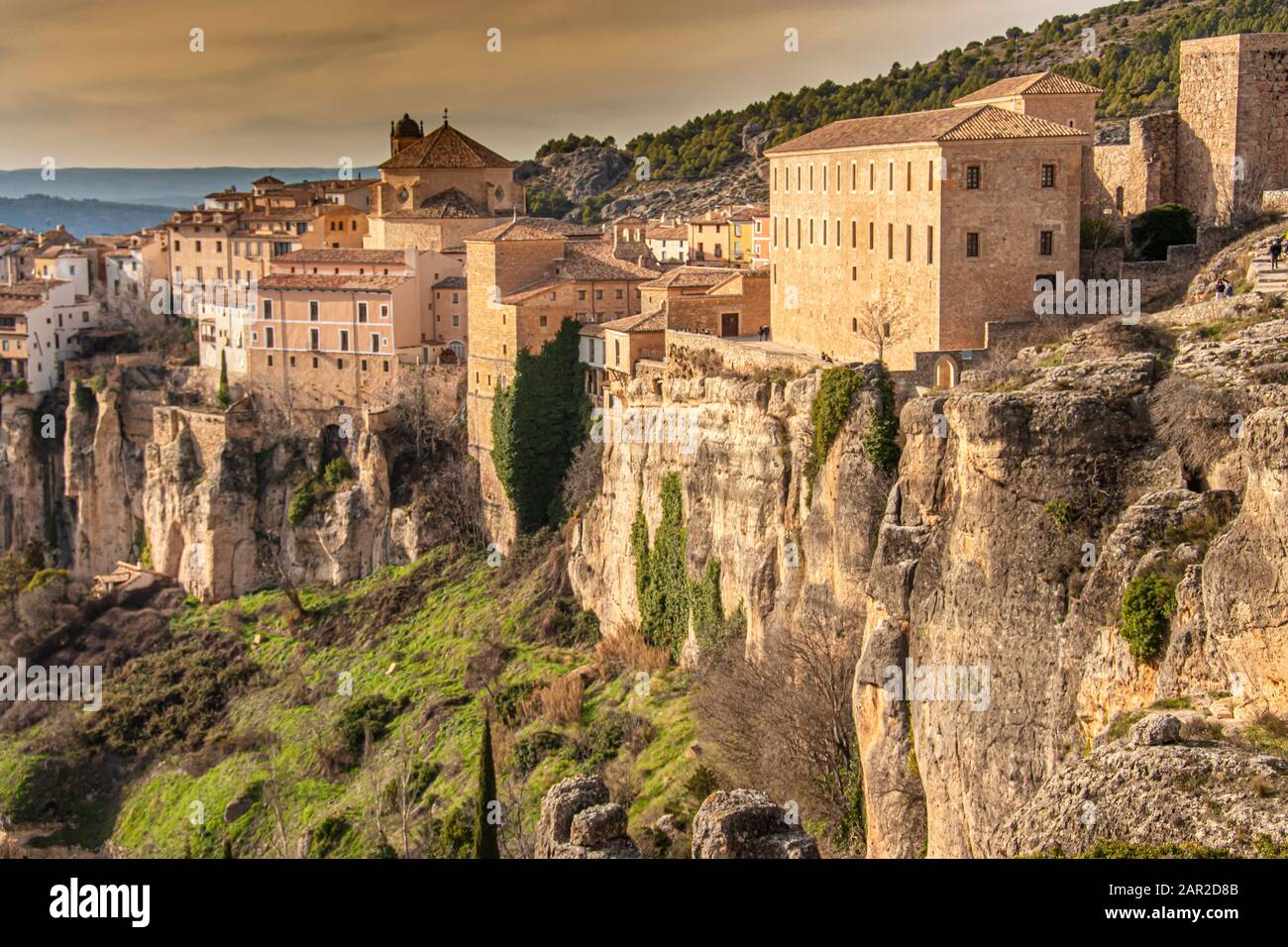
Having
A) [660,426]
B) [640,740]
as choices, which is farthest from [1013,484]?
[660,426]

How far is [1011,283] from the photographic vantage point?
88.2 feet

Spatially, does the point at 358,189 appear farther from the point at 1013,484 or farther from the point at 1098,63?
the point at 1013,484

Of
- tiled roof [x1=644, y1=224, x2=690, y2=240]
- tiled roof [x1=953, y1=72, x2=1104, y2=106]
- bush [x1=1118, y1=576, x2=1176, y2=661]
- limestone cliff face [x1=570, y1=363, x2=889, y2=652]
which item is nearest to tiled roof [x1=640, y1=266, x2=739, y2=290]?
limestone cliff face [x1=570, y1=363, x2=889, y2=652]

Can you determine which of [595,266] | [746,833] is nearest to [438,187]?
[595,266]

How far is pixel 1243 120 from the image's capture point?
96.6 ft

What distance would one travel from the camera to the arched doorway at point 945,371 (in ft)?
84.8

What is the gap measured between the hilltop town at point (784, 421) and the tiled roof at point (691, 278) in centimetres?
10

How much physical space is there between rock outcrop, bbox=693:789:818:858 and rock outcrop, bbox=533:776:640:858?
30.5 inches

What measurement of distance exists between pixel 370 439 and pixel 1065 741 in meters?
30.1

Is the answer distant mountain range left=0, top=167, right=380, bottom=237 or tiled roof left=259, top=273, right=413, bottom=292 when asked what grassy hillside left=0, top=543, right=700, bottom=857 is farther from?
distant mountain range left=0, top=167, right=380, bottom=237

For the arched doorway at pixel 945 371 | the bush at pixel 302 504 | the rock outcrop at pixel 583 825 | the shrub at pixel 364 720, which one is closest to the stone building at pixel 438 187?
the bush at pixel 302 504

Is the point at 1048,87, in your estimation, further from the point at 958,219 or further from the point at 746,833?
the point at 746,833

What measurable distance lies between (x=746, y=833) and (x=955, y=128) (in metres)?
17.0

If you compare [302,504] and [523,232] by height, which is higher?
[523,232]
